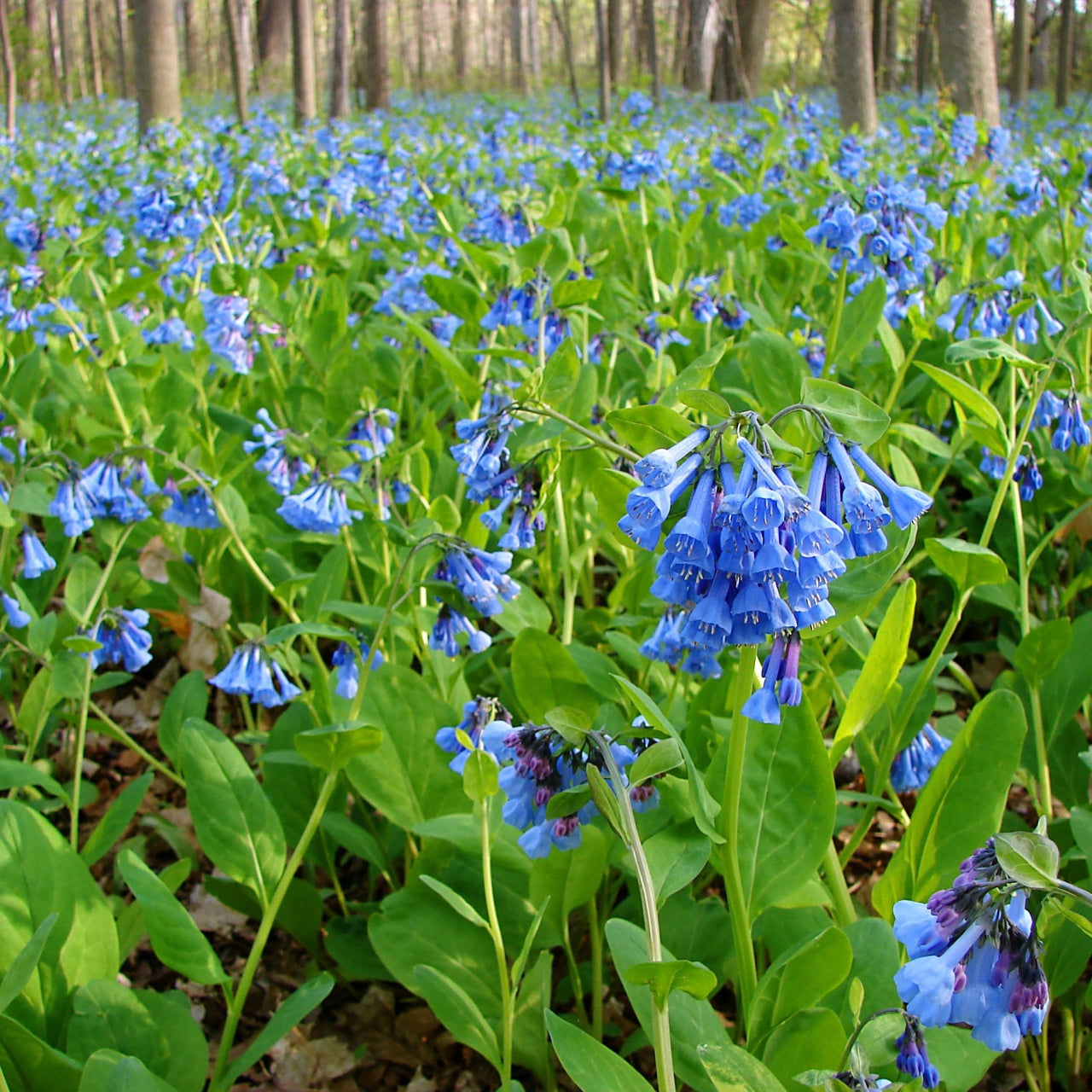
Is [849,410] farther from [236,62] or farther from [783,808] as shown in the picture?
[236,62]

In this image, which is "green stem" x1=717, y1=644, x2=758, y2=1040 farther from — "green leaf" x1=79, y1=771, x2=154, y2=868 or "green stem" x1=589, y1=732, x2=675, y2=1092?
"green leaf" x1=79, y1=771, x2=154, y2=868

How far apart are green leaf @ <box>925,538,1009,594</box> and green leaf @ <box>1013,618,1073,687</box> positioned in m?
0.27

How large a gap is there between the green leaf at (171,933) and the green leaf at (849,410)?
3.29 ft

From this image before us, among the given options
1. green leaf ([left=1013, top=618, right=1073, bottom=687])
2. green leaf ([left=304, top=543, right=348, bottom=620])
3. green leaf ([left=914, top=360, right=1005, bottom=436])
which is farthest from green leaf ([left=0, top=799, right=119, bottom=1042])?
green leaf ([left=1013, top=618, right=1073, bottom=687])

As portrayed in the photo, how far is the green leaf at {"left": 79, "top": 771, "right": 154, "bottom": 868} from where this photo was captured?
5.29ft

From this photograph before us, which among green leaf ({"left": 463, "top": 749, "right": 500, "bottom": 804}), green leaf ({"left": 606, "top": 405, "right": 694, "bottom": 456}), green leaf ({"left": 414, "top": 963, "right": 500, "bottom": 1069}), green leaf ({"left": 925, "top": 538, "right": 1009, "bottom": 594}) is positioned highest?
green leaf ({"left": 606, "top": 405, "right": 694, "bottom": 456})

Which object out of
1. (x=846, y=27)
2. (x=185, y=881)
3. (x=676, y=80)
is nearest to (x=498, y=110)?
(x=846, y=27)

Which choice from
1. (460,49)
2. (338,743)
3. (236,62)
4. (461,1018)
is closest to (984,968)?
(461,1018)

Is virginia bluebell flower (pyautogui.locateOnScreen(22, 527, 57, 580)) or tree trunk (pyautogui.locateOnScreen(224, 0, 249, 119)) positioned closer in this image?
virginia bluebell flower (pyautogui.locateOnScreen(22, 527, 57, 580))

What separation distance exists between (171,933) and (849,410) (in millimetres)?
1054

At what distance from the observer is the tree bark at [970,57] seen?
21.7ft

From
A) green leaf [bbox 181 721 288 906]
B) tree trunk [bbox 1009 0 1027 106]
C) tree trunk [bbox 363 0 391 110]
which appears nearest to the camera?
green leaf [bbox 181 721 288 906]

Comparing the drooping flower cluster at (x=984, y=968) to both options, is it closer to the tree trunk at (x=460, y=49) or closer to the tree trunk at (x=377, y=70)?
the tree trunk at (x=377, y=70)

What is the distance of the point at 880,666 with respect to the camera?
1250 millimetres
